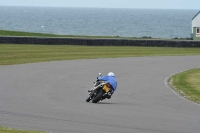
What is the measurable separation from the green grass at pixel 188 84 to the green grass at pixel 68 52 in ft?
27.8

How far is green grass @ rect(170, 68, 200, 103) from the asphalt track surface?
41 cm

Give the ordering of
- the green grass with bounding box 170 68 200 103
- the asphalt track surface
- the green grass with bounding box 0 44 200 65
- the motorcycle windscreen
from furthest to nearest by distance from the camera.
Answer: the green grass with bounding box 0 44 200 65, the green grass with bounding box 170 68 200 103, the motorcycle windscreen, the asphalt track surface

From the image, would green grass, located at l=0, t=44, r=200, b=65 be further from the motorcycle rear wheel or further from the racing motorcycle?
the motorcycle rear wheel

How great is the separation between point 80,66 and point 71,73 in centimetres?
315

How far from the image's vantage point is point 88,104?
18.5 meters

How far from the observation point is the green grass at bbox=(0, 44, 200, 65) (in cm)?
3444

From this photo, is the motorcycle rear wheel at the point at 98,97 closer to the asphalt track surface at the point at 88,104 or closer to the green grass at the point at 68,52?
the asphalt track surface at the point at 88,104

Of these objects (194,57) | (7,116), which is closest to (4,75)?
(7,116)

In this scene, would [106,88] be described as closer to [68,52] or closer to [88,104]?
[88,104]

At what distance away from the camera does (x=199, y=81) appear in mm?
25578

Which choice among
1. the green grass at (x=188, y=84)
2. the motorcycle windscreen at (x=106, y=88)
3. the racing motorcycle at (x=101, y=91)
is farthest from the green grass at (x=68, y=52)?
the motorcycle windscreen at (x=106, y=88)

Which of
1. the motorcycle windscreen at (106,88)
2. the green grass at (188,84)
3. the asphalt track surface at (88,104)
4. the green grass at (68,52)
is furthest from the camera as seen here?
the green grass at (68,52)

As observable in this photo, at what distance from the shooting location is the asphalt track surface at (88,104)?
14.7m

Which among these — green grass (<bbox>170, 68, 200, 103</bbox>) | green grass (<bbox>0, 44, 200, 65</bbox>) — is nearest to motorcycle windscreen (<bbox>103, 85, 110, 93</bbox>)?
green grass (<bbox>170, 68, 200, 103</bbox>)
